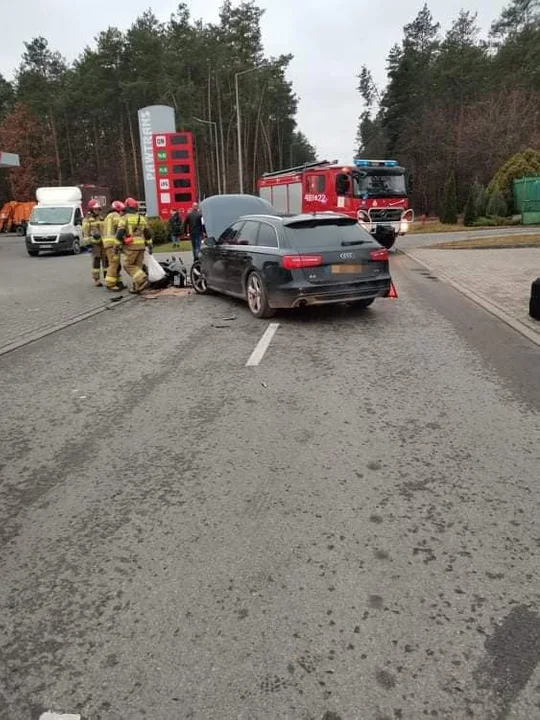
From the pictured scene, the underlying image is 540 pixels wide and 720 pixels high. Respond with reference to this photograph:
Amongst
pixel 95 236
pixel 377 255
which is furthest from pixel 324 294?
pixel 95 236

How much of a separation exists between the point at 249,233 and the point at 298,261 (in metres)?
1.66

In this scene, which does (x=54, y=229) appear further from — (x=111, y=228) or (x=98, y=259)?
(x=111, y=228)

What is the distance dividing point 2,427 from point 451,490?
12.2ft

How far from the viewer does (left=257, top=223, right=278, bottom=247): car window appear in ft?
29.6

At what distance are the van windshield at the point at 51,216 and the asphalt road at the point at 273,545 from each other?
66.7ft

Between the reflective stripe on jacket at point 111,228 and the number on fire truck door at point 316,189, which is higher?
the number on fire truck door at point 316,189

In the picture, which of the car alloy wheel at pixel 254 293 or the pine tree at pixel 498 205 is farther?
the pine tree at pixel 498 205

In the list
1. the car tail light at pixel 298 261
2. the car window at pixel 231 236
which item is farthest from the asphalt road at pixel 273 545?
the car window at pixel 231 236

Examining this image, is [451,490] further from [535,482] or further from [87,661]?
[87,661]

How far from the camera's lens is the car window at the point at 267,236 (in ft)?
29.6

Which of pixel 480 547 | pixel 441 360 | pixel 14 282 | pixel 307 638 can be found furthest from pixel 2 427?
pixel 14 282

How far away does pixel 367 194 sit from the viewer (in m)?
19.4

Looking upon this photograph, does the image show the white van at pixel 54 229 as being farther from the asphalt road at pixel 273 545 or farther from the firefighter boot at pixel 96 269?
the asphalt road at pixel 273 545

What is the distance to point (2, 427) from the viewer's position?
5.12 metres
